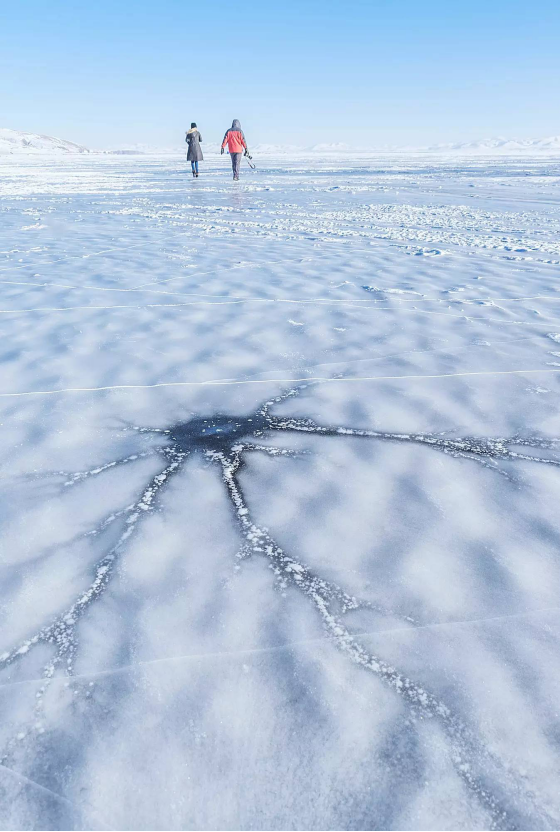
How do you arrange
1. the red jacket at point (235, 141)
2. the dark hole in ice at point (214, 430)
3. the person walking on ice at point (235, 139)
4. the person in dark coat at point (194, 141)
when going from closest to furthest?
1. the dark hole in ice at point (214, 430)
2. the person walking on ice at point (235, 139)
3. the red jacket at point (235, 141)
4. the person in dark coat at point (194, 141)

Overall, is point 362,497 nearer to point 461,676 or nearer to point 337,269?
point 461,676

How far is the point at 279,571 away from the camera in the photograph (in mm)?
1418

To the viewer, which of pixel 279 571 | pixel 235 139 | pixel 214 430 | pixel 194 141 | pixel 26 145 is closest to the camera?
pixel 279 571

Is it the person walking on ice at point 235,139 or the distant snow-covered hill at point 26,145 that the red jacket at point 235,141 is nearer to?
the person walking on ice at point 235,139

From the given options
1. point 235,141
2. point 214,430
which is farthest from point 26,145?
point 214,430

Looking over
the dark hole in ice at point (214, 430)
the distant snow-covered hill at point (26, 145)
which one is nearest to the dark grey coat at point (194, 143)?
the dark hole in ice at point (214, 430)

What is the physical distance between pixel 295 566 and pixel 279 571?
0.15ft

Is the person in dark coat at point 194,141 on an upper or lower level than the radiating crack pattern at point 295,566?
upper

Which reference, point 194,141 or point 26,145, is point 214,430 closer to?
point 194,141

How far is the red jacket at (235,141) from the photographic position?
13.3m

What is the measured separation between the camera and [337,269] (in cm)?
494

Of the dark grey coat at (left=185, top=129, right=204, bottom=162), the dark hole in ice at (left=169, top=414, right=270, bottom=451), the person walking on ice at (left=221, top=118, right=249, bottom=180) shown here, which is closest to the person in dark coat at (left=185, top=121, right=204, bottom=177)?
the dark grey coat at (left=185, top=129, right=204, bottom=162)

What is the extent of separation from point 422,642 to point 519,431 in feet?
3.91

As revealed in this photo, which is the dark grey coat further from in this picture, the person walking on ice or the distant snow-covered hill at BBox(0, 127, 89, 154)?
the distant snow-covered hill at BBox(0, 127, 89, 154)
